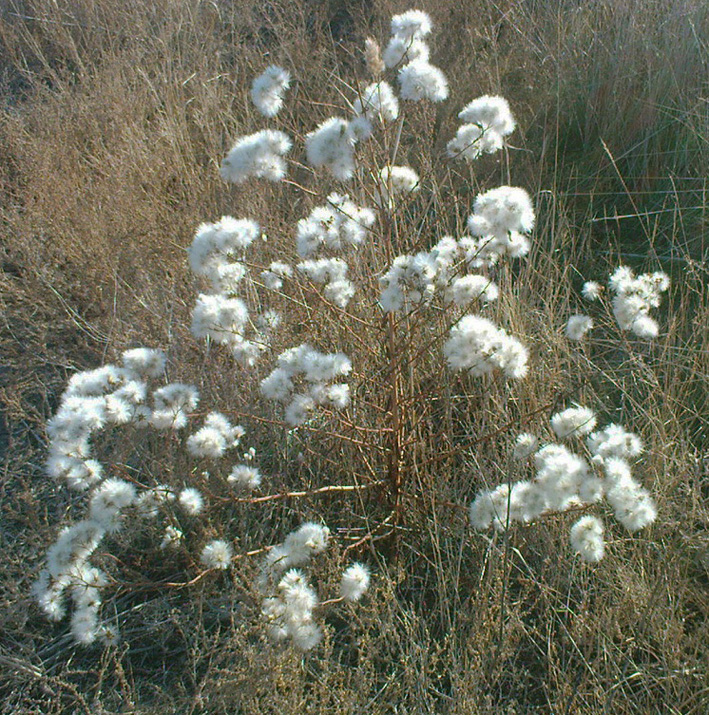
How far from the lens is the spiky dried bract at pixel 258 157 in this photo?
75.1 inches

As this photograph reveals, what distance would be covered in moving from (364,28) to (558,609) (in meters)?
4.86

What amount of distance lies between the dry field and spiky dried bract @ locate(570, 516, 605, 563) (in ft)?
0.52

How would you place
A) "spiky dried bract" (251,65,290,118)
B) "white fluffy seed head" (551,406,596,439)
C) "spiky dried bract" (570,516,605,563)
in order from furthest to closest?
"spiky dried bract" (251,65,290,118)
"white fluffy seed head" (551,406,596,439)
"spiky dried bract" (570,516,605,563)

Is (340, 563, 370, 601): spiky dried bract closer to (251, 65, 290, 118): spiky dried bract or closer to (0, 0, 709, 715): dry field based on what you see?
(0, 0, 709, 715): dry field

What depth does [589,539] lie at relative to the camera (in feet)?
5.48

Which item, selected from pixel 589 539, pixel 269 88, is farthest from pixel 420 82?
pixel 589 539

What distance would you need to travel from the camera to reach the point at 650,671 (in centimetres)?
186

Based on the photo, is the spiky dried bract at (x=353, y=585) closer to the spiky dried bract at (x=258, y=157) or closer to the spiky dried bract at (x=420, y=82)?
the spiky dried bract at (x=258, y=157)

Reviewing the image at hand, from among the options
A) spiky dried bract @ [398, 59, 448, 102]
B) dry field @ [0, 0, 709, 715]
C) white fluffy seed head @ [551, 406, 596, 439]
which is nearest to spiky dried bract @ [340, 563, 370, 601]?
dry field @ [0, 0, 709, 715]

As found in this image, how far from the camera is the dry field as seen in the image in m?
1.86

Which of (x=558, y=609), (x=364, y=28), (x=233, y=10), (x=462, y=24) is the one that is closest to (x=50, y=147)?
(x=233, y=10)

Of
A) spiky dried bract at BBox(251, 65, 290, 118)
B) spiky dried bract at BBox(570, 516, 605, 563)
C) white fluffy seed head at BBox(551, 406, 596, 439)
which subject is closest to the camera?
spiky dried bract at BBox(570, 516, 605, 563)

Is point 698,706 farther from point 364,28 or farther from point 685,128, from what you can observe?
point 364,28

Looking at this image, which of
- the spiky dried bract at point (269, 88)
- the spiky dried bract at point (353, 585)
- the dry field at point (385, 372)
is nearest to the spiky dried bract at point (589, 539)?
the dry field at point (385, 372)
